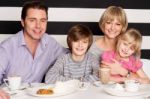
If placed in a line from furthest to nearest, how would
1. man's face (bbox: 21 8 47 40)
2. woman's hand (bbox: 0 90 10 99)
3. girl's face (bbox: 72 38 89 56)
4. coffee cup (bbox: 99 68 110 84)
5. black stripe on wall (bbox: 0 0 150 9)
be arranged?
black stripe on wall (bbox: 0 0 150 9) → man's face (bbox: 21 8 47 40) → girl's face (bbox: 72 38 89 56) → coffee cup (bbox: 99 68 110 84) → woman's hand (bbox: 0 90 10 99)

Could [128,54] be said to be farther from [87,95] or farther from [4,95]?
[4,95]

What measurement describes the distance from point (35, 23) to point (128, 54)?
0.58 meters

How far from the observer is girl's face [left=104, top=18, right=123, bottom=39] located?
1.92 meters

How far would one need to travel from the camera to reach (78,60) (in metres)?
1.78

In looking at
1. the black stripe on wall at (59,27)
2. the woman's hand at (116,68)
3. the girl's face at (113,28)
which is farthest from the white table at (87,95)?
the black stripe on wall at (59,27)

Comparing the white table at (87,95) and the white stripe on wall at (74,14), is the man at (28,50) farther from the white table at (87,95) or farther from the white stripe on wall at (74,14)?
the white table at (87,95)

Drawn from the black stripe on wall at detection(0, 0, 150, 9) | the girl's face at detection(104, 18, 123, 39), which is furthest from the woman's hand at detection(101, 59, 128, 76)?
Result: the black stripe on wall at detection(0, 0, 150, 9)

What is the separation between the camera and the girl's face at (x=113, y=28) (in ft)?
6.29

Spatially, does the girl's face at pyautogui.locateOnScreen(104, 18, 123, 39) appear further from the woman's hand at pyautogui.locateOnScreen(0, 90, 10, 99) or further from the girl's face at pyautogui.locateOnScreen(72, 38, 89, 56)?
the woman's hand at pyautogui.locateOnScreen(0, 90, 10, 99)

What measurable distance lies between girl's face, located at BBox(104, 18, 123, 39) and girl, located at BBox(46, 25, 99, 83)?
194 mm

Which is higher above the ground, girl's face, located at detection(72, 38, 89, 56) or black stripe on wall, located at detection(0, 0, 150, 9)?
black stripe on wall, located at detection(0, 0, 150, 9)

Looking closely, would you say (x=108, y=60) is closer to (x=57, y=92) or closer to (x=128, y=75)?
(x=128, y=75)

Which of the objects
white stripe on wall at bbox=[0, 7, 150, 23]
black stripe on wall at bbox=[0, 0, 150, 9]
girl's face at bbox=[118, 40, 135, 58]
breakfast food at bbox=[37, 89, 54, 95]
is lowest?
breakfast food at bbox=[37, 89, 54, 95]

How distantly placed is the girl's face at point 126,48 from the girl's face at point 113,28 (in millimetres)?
123
